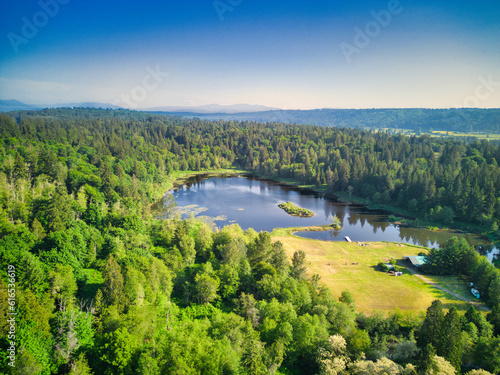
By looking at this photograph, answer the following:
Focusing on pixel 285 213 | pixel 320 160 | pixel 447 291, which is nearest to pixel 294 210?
pixel 285 213

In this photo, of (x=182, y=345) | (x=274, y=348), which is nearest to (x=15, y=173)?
(x=182, y=345)


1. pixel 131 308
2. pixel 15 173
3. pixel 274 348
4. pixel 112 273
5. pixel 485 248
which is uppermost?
pixel 15 173

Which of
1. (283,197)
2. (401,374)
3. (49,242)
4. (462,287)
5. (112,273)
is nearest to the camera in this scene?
(401,374)

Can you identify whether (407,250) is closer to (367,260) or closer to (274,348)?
(367,260)

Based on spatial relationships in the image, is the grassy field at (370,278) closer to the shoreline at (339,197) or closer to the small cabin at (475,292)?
the small cabin at (475,292)

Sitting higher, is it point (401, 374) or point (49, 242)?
point (49, 242)

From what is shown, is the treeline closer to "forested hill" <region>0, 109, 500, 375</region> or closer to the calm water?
"forested hill" <region>0, 109, 500, 375</region>

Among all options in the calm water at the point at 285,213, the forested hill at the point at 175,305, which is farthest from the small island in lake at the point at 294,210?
the forested hill at the point at 175,305
